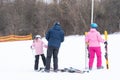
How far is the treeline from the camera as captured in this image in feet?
209

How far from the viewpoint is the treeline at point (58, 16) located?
63.8 meters

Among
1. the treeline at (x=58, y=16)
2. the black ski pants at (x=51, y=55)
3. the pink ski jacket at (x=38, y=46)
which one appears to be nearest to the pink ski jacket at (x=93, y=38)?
the black ski pants at (x=51, y=55)

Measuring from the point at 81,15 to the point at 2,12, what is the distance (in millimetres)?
12119

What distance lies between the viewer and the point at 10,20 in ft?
218

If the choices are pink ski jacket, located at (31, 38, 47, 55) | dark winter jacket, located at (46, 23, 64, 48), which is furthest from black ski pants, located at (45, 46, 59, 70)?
pink ski jacket, located at (31, 38, 47, 55)

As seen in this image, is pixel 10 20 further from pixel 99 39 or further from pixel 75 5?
pixel 99 39

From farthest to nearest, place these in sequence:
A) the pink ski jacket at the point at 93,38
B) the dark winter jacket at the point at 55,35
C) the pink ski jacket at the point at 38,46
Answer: the pink ski jacket at the point at 38,46
the pink ski jacket at the point at 93,38
the dark winter jacket at the point at 55,35

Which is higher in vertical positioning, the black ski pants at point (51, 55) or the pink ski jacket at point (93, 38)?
the pink ski jacket at point (93, 38)

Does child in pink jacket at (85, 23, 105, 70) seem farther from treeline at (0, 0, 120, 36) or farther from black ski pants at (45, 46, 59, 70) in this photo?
treeline at (0, 0, 120, 36)

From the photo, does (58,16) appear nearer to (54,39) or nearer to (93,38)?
(93,38)

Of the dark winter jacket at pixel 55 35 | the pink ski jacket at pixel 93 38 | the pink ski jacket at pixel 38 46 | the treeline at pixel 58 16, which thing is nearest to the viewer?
the dark winter jacket at pixel 55 35

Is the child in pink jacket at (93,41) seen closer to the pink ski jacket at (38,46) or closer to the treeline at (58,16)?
the pink ski jacket at (38,46)

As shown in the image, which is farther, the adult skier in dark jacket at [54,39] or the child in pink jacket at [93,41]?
the child in pink jacket at [93,41]

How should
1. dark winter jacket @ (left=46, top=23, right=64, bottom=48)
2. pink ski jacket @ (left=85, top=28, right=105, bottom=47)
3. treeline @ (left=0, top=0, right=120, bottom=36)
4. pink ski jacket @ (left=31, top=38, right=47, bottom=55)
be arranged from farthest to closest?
treeline @ (left=0, top=0, right=120, bottom=36) < pink ski jacket @ (left=31, top=38, right=47, bottom=55) < pink ski jacket @ (left=85, top=28, right=105, bottom=47) < dark winter jacket @ (left=46, top=23, right=64, bottom=48)
